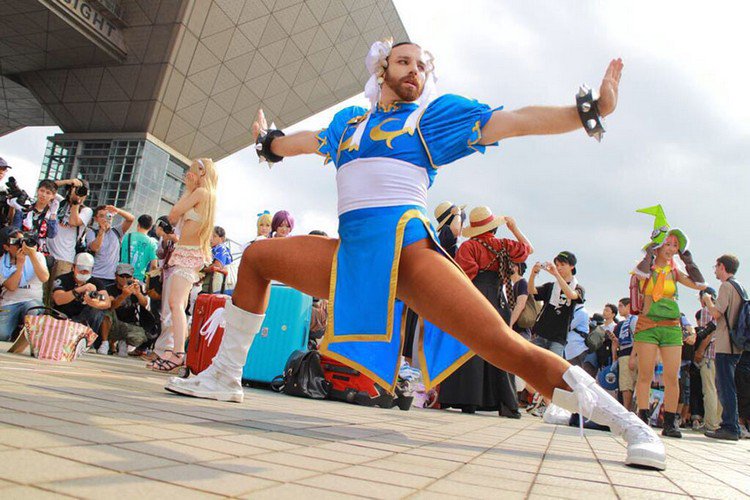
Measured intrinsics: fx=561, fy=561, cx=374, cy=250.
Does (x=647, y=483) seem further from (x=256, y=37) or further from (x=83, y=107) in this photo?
(x=83, y=107)

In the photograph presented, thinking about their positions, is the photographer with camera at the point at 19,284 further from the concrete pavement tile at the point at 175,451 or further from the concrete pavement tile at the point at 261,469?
the concrete pavement tile at the point at 261,469

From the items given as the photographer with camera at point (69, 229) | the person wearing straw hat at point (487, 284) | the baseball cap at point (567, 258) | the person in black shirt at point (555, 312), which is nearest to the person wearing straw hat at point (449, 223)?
the person wearing straw hat at point (487, 284)

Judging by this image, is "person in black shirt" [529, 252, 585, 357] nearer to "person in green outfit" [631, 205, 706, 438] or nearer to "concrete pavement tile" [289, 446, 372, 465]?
"person in green outfit" [631, 205, 706, 438]

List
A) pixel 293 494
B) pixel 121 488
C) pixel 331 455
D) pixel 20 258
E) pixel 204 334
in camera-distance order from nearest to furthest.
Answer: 1. pixel 121 488
2. pixel 293 494
3. pixel 331 455
4. pixel 204 334
5. pixel 20 258

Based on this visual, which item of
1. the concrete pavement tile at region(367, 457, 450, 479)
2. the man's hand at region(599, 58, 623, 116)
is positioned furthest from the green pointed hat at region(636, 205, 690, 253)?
the concrete pavement tile at region(367, 457, 450, 479)

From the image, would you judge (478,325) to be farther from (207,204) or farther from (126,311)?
(126,311)

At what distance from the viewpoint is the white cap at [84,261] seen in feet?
23.0

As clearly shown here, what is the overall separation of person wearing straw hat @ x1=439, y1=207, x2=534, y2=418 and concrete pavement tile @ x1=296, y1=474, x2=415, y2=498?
455cm

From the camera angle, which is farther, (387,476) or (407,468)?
(407,468)

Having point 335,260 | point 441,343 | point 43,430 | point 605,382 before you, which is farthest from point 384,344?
point 605,382

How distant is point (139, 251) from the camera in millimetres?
8617

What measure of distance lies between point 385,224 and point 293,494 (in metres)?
1.61

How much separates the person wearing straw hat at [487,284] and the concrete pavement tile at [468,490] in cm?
435

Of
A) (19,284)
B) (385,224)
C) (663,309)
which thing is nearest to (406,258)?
(385,224)
